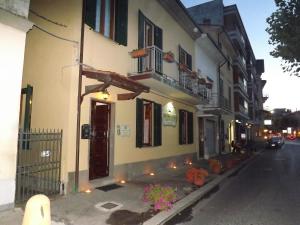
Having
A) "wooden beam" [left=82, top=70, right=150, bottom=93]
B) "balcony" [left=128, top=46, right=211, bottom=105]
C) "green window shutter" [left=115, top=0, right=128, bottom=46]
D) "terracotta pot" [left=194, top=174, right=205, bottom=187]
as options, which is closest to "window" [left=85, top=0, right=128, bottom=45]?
"green window shutter" [left=115, top=0, right=128, bottom=46]

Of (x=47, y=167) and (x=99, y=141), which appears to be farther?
(x=99, y=141)

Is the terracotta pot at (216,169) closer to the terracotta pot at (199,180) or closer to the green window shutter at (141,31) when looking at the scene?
the terracotta pot at (199,180)

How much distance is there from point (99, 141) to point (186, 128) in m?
7.61

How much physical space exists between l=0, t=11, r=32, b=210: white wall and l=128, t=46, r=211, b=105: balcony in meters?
4.77

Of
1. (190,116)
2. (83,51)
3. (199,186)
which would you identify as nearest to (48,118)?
(83,51)

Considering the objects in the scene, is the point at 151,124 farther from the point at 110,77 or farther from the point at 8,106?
the point at 8,106

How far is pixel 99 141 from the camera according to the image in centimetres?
934

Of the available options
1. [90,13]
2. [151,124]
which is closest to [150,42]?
[151,124]

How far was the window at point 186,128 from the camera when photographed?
1518 centimetres

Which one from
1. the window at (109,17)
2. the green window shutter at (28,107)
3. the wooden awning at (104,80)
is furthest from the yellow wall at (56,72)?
the window at (109,17)

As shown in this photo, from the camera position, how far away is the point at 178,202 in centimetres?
753

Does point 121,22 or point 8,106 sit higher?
point 121,22

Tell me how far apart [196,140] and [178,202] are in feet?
33.9

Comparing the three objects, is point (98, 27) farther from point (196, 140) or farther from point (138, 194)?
point (196, 140)
